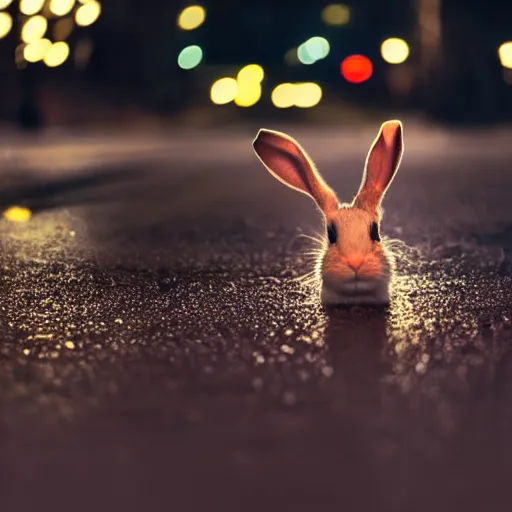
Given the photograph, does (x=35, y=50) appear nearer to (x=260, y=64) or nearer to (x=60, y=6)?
(x=60, y=6)

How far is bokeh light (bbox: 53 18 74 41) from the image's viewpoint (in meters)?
15.8

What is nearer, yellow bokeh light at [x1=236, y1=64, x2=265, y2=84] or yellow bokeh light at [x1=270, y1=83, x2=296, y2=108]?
yellow bokeh light at [x1=270, y1=83, x2=296, y2=108]

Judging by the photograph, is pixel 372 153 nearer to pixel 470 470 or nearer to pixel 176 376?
pixel 176 376

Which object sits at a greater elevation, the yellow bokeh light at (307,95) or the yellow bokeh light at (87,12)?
the yellow bokeh light at (307,95)

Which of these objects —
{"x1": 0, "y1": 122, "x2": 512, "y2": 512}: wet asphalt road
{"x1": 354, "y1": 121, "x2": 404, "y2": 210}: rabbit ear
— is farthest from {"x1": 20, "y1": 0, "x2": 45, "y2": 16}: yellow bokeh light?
{"x1": 354, "y1": 121, "x2": 404, "y2": 210}: rabbit ear

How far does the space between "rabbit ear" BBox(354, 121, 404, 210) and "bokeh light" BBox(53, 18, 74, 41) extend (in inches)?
542

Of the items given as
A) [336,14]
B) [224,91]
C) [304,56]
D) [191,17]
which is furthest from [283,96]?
[336,14]

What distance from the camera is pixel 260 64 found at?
23.0m

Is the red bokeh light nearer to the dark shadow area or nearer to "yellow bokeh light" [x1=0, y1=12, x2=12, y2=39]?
"yellow bokeh light" [x1=0, y1=12, x2=12, y2=39]

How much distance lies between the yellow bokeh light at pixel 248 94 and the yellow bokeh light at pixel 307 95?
3.32 ft

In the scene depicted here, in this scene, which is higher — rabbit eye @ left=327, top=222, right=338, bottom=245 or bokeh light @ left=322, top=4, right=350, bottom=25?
bokeh light @ left=322, top=4, right=350, bottom=25

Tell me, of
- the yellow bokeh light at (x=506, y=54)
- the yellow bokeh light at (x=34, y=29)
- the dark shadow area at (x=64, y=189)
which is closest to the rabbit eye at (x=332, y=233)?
the dark shadow area at (x=64, y=189)

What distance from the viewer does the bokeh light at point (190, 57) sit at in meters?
23.3

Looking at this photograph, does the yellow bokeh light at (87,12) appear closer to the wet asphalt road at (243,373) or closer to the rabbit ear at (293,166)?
the wet asphalt road at (243,373)
